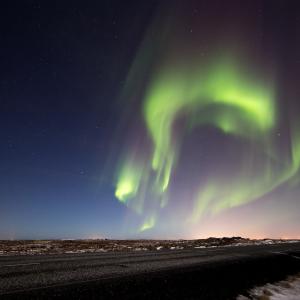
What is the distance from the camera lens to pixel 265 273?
15641 mm

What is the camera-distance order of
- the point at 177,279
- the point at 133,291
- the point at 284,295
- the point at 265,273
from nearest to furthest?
the point at 133,291, the point at 284,295, the point at 177,279, the point at 265,273

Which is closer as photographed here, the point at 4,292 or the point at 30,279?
the point at 4,292

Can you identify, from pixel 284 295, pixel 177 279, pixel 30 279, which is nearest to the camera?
pixel 30 279

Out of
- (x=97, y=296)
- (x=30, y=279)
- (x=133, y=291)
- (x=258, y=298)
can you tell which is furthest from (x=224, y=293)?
(x=30, y=279)

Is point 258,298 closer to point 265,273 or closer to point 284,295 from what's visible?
point 284,295

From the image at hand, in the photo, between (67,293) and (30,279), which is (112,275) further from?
(67,293)

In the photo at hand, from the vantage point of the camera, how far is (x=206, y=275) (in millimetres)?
12625

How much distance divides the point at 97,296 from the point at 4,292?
1.84 metres

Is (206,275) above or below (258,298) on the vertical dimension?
above


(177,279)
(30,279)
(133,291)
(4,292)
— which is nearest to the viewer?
(4,292)

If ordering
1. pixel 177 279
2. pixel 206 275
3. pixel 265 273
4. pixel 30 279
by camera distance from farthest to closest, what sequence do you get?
pixel 265 273
pixel 206 275
pixel 177 279
pixel 30 279

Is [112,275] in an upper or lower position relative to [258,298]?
upper

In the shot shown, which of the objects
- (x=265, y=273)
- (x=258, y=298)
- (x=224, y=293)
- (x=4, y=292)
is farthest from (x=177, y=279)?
(x=265, y=273)

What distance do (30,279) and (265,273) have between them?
33.9 ft
